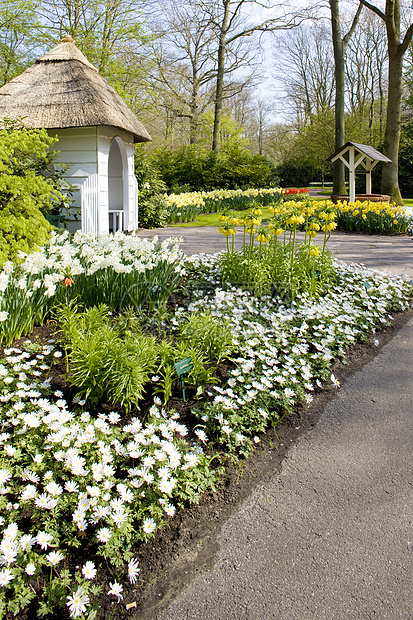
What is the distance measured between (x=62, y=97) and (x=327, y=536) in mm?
9615

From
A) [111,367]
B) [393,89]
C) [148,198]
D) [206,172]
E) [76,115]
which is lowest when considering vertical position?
[111,367]

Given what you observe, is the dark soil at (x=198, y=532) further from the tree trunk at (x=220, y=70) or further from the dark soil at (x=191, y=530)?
the tree trunk at (x=220, y=70)

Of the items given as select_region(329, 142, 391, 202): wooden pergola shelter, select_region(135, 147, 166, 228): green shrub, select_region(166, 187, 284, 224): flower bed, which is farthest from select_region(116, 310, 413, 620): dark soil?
select_region(329, 142, 391, 202): wooden pergola shelter

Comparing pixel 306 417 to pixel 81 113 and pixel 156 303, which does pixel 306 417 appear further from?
pixel 81 113

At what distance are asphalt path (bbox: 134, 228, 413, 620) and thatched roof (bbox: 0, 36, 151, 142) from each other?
26.1 feet

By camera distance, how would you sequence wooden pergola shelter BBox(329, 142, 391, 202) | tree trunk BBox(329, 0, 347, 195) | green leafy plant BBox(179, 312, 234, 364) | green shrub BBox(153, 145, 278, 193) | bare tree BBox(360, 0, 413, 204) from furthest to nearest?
1. green shrub BBox(153, 145, 278, 193)
2. tree trunk BBox(329, 0, 347, 195)
3. bare tree BBox(360, 0, 413, 204)
4. wooden pergola shelter BBox(329, 142, 391, 202)
5. green leafy plant BBox(179, 312, 234, 364)

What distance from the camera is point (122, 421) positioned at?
2715mm

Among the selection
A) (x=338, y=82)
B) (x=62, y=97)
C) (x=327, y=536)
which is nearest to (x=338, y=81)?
(x=338, y=82)

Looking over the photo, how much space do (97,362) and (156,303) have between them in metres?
1.79

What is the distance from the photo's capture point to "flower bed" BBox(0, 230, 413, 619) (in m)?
1.81

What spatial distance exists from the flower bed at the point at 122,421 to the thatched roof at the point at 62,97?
541 centimetres

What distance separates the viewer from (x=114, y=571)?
1.83 metres

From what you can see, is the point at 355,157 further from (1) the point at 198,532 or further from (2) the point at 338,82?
(1) the point at 198,532

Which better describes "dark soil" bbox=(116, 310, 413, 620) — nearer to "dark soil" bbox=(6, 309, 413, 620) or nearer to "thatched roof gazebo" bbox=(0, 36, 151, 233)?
"dark soil" bbox=(6, 309, 413, 620)
